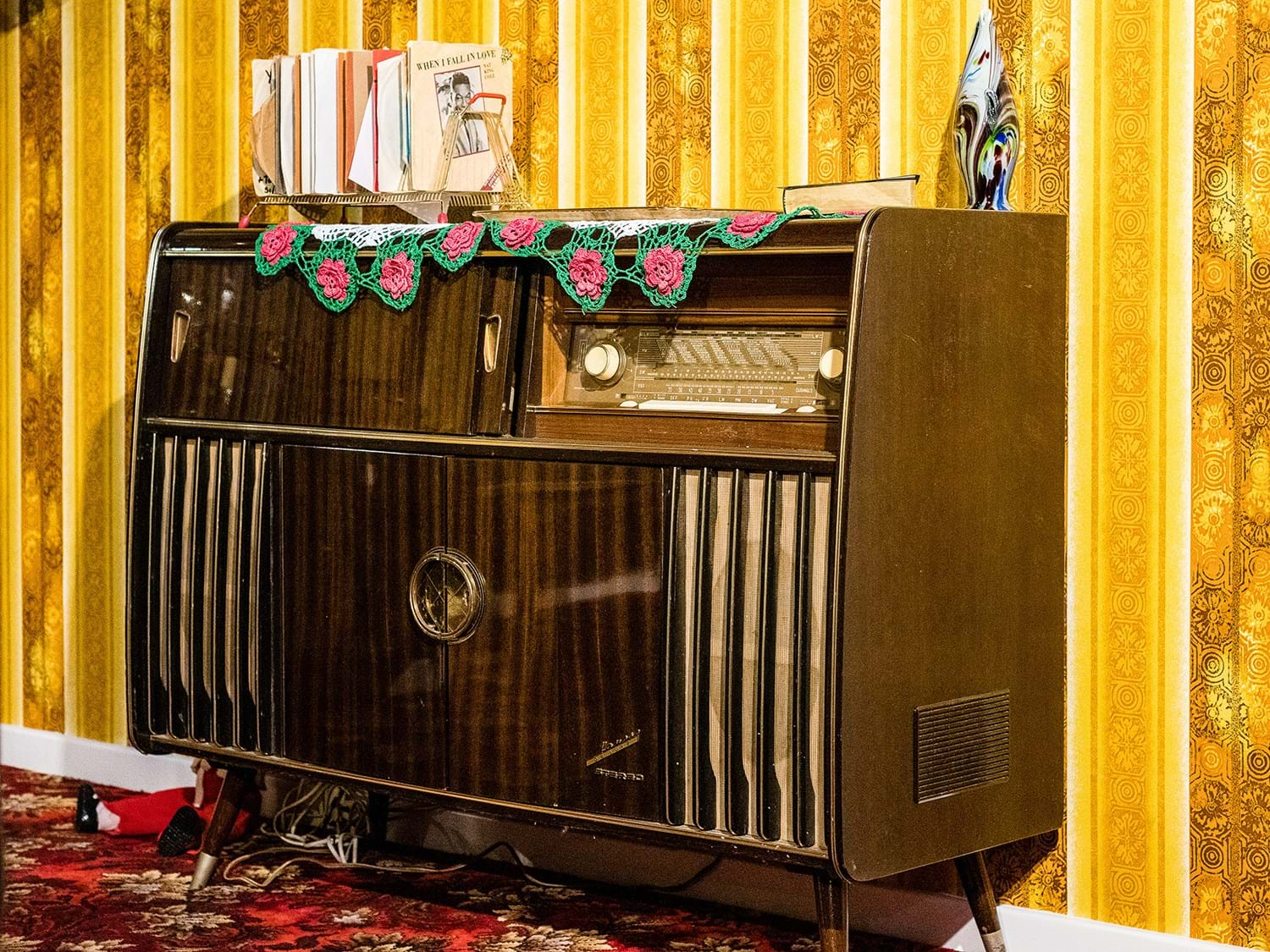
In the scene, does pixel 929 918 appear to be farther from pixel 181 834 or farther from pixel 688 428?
pixel 181 834

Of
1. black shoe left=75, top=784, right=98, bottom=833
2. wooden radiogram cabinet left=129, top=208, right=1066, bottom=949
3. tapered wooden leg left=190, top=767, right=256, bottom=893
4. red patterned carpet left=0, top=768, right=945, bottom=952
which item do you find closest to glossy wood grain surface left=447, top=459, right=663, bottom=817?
wooden radiogram cabinet left=129, top=208, right=1066, bottom=949

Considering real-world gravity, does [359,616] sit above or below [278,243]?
→ below

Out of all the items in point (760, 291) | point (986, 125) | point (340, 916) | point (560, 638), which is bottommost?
point (340, 916)

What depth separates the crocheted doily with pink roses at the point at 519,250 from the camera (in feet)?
7.27

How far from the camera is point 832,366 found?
2.17 metres

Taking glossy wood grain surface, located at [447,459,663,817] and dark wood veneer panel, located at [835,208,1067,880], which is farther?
glossy wood grain surface, located at [447,459,663,817]

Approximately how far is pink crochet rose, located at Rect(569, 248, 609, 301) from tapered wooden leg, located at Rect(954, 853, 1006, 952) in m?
1.03

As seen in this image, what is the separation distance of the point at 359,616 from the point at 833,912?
0.88 metres

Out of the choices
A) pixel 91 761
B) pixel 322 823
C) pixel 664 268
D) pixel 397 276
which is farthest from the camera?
pixel 91 761

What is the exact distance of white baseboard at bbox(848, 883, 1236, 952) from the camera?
2387 millimetres

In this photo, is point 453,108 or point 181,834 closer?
point 453,108

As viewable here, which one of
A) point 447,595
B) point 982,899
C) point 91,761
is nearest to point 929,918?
point 982,899

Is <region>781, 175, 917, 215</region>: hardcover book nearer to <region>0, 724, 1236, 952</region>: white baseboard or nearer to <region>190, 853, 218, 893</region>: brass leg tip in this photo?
<region>0, 724, 1236, 952</region>: white baseboard

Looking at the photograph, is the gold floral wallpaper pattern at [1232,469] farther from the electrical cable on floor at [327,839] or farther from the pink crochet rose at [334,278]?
the pink crochet rose at [334,278]
